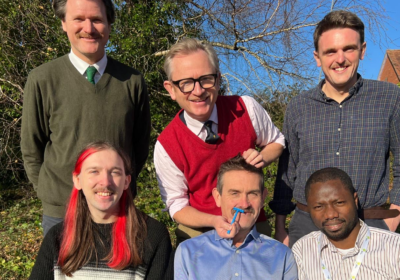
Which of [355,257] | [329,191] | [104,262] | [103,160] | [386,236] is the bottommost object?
[104,262]

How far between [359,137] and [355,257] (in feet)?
2.51

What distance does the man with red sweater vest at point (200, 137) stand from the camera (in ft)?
8.37

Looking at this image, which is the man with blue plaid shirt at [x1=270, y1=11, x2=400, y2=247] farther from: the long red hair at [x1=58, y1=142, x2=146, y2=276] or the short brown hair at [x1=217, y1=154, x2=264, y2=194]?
the long red hair at [x1=58, y1=142, x2=146, y2=276]

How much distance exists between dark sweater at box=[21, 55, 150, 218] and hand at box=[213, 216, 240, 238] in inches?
36.5

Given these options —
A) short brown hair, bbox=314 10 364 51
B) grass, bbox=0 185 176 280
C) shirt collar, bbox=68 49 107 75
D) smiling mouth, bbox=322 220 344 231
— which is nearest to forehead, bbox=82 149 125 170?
Answer: shirt collar, bbox=68 49 107 75

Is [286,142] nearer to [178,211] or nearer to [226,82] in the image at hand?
[178,211]

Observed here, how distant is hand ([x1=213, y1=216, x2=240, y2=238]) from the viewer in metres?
2.29

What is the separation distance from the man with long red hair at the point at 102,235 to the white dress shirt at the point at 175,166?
23 cm

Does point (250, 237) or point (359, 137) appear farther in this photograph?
point (359, 137)

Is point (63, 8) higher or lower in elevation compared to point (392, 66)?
lower

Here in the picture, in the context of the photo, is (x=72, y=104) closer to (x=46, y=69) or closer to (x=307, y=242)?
(x=46, y=69)

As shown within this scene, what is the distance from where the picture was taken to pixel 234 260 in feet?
7.75

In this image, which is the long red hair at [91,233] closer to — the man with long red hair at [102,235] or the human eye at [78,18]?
the man with long red hair at [102,235]

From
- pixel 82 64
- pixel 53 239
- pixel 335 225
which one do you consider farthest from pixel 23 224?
pixel 335 225
